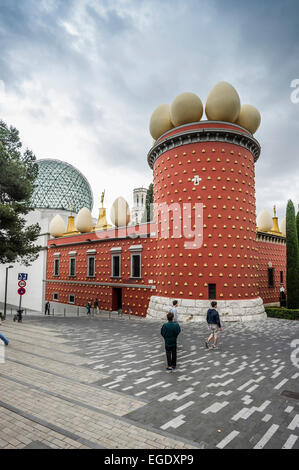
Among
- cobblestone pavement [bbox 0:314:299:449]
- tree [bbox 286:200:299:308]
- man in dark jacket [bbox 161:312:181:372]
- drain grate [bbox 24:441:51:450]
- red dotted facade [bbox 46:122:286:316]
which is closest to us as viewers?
drain grate [bbox 24:441:51:450]

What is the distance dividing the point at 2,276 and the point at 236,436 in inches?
1875

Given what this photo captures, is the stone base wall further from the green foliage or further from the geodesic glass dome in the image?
the geodesic glass dome

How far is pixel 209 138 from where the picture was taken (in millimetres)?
18656

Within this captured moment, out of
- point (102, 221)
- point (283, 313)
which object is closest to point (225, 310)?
point (283, 313)

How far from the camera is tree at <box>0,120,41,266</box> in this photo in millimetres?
16891

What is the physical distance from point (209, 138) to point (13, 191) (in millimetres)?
13623

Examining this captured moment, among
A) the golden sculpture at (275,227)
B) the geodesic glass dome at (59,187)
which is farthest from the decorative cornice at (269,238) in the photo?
the geodesic glass dome at (59,187)

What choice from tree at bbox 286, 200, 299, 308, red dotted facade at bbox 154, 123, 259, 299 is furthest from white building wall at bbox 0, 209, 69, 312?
tree at bbox 286, 200, 299, 308

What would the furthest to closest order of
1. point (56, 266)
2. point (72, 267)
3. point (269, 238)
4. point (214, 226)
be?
point (56, 266) < point (72, 267) < point (269, 238) < point (214, 226)

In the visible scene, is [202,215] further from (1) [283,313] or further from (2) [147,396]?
(2) [147,396]

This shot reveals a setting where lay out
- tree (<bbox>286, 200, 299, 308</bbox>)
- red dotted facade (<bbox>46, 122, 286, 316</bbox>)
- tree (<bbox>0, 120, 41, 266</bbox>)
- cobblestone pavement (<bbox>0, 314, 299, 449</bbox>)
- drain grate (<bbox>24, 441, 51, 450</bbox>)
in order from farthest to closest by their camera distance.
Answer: tree (<bbox>286, 200, 299, 308</bbox>)
red dotted facade (<bbox>46, 122, 286, 316</bbox>)
tree (<bbox>0, 120, 41, 266</bbox>)
cobblestone pavement (<bbox>0, 314, 299, 449</bbox>)
drain grate (<bbox>24, 441, 51, 450</bbox>)

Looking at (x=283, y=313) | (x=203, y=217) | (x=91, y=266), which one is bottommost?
(x=283, y=313)

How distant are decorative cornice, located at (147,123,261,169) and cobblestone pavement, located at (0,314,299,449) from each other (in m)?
13.4
